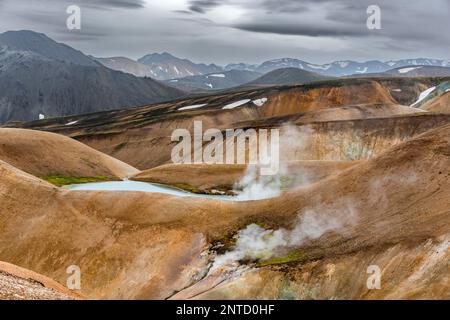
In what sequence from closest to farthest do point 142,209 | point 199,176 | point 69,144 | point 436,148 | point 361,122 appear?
point 436,148, point 142,209, point 199,176, point 69,144, point 361,122

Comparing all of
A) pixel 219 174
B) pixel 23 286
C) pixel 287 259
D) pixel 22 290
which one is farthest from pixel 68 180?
pixel 22 290

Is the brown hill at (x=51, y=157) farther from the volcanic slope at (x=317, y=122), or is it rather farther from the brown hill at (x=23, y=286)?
the brown hill at (x=23, y=286)

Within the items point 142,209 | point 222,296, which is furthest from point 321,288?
point 142,209

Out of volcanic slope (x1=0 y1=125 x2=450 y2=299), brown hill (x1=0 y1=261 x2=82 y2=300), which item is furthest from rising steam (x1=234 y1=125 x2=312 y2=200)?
brown hill (x1=0 y1=261 x2=82 y2=300)

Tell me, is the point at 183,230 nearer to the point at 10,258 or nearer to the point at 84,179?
the point at 10,258

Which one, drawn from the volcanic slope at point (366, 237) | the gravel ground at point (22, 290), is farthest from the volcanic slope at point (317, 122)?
the gravel ground at point (22, 290)

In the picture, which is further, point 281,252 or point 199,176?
point 199,176
